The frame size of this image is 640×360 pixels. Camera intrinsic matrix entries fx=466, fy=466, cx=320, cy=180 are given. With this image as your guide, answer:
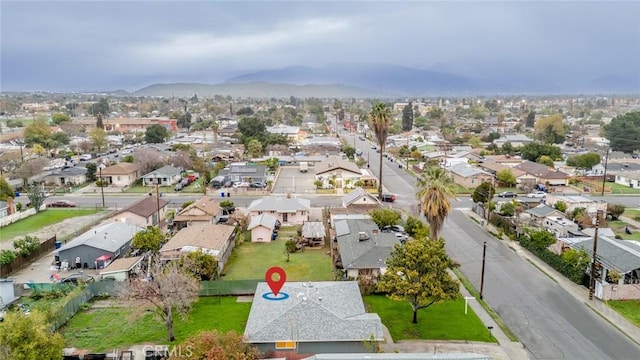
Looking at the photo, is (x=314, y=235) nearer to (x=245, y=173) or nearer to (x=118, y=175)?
(x=245, y=173)

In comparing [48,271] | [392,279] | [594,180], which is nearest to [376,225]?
[392,279]

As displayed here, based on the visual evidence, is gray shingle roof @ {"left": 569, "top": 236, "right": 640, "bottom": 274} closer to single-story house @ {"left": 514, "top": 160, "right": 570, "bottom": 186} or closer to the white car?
the white car

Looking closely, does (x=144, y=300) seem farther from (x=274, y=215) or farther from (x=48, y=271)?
(x=274, y=215)

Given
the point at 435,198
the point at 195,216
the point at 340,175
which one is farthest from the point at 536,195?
the point at 195,216

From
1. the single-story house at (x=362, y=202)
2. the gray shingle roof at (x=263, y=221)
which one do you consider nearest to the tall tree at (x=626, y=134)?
the single-story house at (x=362, y=202)

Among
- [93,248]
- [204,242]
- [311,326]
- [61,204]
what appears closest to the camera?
[311,326]

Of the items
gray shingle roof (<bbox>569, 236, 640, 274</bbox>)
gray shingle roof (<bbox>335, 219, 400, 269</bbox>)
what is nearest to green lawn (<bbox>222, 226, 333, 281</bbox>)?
gray shingle roof (<bbox>335, 219, 400, 269</bbox>)

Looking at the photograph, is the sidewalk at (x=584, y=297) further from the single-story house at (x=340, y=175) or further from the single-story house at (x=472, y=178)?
the single-story house at (x=340, y=175)
